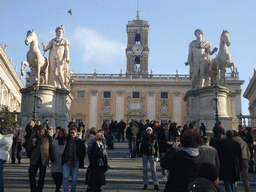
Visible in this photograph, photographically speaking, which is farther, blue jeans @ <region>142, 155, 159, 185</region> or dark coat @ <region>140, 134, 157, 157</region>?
dark coat @ <region>140, 134, 157, 157</region>

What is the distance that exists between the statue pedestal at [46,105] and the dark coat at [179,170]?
14.0m

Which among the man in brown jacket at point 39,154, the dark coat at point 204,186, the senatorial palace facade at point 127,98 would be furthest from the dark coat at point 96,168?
the senatorial palace facade at point 127,98

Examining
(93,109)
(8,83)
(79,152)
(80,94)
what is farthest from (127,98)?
(79,152)

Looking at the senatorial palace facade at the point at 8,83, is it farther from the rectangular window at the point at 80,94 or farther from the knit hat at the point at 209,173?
the knit hat at the point at 209,173

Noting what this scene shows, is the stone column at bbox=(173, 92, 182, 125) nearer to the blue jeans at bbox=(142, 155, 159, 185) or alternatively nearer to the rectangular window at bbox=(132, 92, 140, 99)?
the rectangular window at bbox=(132, 92, 140, 99)

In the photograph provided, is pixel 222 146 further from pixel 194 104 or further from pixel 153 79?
pixel 153 79

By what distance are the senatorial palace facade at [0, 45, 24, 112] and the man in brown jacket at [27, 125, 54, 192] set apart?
3456cm

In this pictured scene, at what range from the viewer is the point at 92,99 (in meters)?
54.0

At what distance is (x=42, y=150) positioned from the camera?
8.01 m

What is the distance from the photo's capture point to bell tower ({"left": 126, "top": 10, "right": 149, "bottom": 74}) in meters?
69.0

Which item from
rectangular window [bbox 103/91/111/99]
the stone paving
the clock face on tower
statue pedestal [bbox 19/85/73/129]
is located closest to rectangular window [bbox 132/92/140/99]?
rectangular window [bbox 103/91/111/99]

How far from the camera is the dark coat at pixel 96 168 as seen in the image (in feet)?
24.9

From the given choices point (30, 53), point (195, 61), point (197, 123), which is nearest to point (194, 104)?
point (197, 123)

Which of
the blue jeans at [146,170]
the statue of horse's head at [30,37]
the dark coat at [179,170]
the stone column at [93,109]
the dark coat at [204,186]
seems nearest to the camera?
the dark coat at [204,186]
